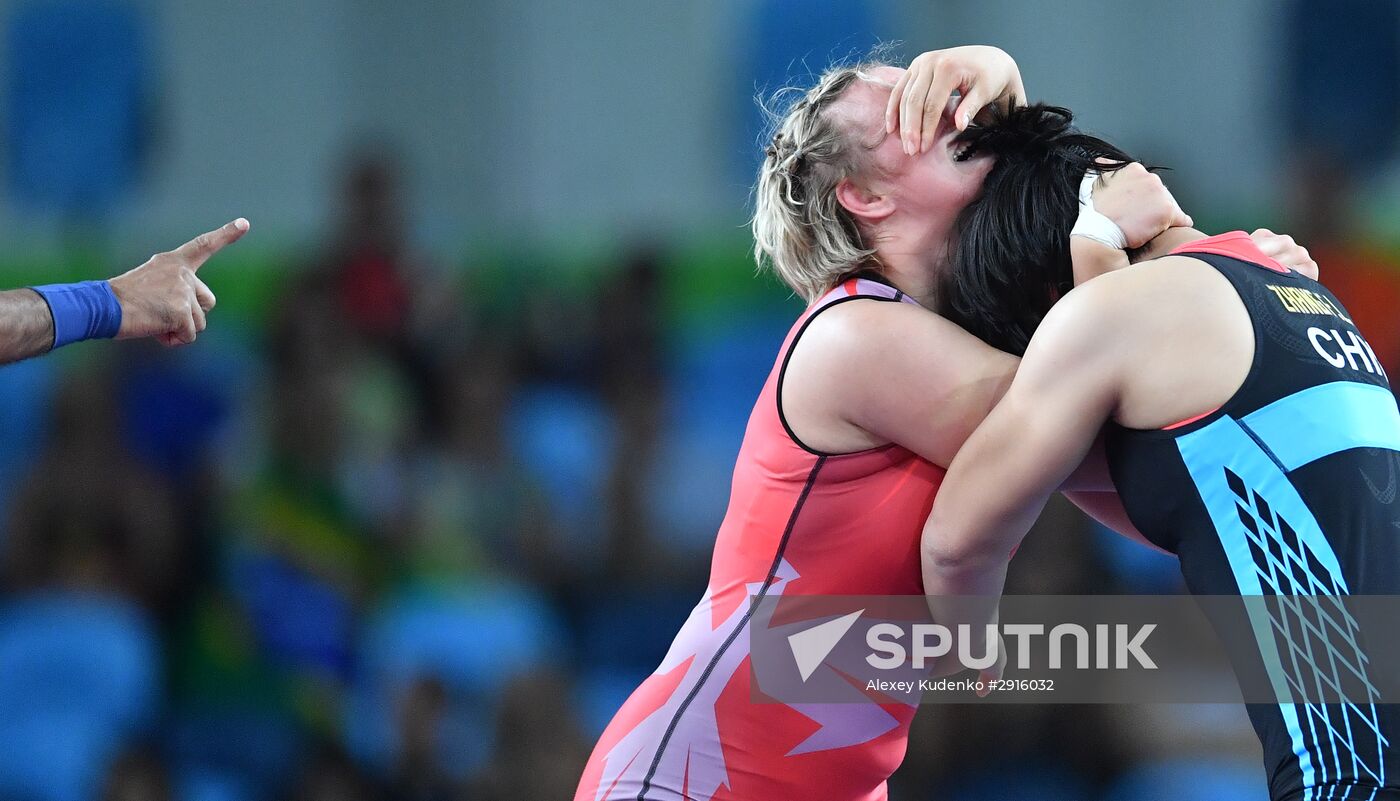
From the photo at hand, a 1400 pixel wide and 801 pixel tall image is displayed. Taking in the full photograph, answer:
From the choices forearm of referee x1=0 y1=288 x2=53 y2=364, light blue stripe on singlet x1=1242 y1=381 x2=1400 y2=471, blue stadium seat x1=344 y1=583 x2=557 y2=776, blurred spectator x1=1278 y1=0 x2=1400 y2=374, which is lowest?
blue stadium seat x1=344 y1=583 x2=557 y2=776

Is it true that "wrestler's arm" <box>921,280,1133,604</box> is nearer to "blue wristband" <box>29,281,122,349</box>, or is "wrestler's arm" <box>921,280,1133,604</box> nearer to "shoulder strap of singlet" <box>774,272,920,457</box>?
"shoulder strap of singlet" <box>774,272,920,457</box>

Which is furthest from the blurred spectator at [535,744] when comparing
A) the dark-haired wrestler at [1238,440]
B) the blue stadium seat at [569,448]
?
the dark-haired wrestler at [1238,440]

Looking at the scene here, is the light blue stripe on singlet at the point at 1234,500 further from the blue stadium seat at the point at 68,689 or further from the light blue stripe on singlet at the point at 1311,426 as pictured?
the blue stadium seat at the point at 68,689

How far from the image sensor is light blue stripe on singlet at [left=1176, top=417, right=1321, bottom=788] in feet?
5.60

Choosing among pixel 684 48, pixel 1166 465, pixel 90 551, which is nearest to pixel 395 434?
pixel 90 551

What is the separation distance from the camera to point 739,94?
6.76 m

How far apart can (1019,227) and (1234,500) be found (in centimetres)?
56

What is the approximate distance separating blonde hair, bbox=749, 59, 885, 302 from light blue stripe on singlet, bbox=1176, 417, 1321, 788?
2.24 feet

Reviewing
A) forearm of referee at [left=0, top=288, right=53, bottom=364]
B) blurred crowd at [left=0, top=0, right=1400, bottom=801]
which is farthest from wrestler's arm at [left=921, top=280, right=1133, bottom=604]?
blurred crowd at [left=0, top=0, right=1400, bottom=801]

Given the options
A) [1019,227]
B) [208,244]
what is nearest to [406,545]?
[208,244]

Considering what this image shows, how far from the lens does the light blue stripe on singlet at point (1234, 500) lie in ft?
5.60

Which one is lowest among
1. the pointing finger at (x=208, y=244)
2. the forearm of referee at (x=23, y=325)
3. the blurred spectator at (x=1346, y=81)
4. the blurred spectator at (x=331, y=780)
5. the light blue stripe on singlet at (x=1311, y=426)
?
the blurred spectator at (x=331, y=780)

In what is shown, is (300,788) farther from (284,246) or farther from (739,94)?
→ (739,94)

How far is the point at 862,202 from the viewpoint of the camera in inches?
89.3
